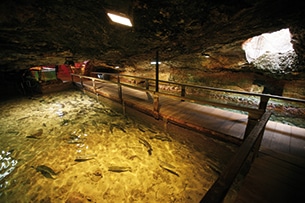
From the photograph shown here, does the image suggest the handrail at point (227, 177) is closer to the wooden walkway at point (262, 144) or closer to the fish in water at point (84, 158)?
the wooden walkway at point (262, 144)

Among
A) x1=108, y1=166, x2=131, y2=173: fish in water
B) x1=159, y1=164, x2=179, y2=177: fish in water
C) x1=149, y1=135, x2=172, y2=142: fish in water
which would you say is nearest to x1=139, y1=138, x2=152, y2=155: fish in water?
x1=149, y1=135, x2=172, y2=142: fish in water

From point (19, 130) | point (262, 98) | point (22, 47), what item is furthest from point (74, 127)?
point (262, 98)

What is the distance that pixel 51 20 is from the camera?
2930mm

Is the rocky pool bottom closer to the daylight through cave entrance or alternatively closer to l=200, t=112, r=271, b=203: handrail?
l=200, t=112, r=271, b=203: handrail

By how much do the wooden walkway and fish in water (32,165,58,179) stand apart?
344cm

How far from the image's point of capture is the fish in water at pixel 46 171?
127 inches

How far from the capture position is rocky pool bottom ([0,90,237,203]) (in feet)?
9.36

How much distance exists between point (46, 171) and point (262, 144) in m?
5.41

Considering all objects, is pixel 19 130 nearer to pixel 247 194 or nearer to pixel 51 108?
pixel 51 108

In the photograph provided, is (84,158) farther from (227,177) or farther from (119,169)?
(227,177)

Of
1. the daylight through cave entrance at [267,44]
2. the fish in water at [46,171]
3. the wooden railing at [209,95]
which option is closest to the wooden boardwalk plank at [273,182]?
the wooden railing at [209,95]

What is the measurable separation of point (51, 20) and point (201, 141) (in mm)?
4997

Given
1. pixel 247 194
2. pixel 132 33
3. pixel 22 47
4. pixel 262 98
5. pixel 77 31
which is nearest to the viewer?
pixel 247 194

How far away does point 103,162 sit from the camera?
366 cm
